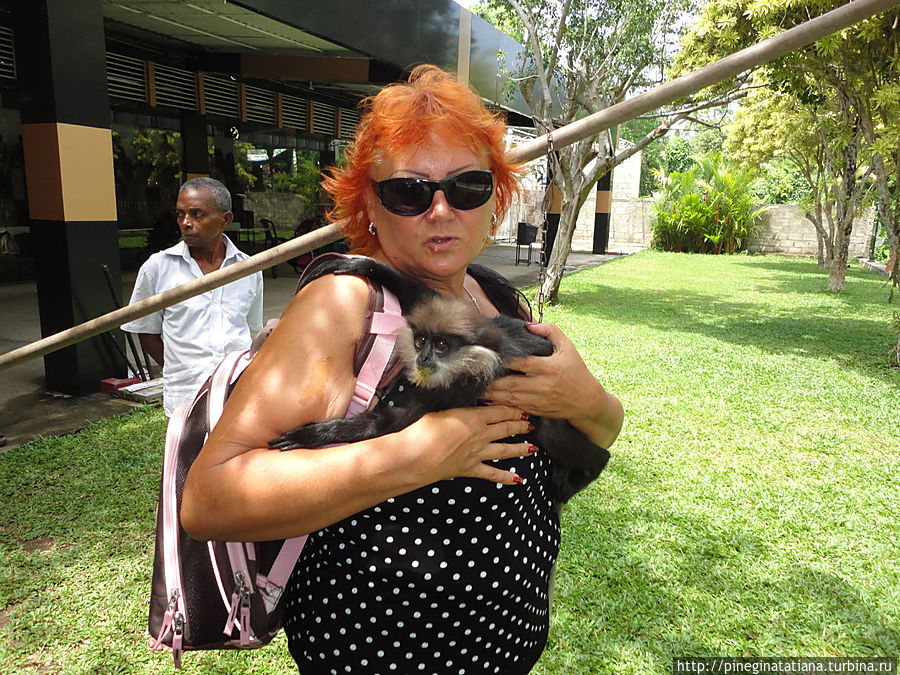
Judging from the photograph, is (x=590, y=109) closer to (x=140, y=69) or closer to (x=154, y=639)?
(x=140, y=69)

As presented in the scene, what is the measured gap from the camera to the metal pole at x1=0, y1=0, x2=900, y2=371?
53.9 inches

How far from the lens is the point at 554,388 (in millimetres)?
1464

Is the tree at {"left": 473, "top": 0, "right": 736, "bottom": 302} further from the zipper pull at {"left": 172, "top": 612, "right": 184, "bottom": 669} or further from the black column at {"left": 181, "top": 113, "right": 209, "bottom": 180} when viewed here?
the zipper pull at {"left": 172, "top": 612, "right": 184, "bottom": 669}

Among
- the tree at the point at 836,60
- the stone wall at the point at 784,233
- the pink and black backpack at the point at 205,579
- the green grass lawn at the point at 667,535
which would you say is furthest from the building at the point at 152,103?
the stone wall at the point at 784,233

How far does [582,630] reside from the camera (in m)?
3.27

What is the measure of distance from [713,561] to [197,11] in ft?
27.4

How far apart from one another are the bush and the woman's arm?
2559 centimetres

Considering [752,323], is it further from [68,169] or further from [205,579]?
[205,579]

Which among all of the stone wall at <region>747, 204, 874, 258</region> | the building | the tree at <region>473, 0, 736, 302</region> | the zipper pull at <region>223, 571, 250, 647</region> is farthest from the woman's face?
the stone wall at <region>747, 204, 874, 258</region>

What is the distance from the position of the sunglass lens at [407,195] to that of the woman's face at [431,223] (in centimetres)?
2

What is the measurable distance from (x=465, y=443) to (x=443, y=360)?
0.18 metres

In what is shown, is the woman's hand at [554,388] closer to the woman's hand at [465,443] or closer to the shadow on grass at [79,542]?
the woman's hand at [465,443]

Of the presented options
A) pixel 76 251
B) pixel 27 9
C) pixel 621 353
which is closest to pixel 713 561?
pixel 621 353

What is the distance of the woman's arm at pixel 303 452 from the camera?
3.91 feet
